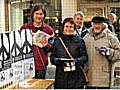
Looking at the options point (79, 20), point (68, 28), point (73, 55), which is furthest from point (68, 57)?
point (79, 20)

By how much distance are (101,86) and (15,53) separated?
26.4 inches

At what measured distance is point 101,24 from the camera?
7.20 ft

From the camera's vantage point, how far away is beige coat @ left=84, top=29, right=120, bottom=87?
2.22 m

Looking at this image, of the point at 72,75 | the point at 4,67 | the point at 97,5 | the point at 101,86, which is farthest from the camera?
the point at 97,5

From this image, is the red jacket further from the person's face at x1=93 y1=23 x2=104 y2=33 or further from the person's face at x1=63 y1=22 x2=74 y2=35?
the person's face at x1=93 y1=23 x2=104 y2=33

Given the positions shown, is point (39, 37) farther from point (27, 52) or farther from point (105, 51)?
point (105, 51)

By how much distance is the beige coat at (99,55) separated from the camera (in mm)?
2219

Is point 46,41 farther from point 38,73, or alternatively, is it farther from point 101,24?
point 101,24

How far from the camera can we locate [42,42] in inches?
90.4

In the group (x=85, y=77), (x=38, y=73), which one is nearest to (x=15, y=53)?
(x=38, y=73)

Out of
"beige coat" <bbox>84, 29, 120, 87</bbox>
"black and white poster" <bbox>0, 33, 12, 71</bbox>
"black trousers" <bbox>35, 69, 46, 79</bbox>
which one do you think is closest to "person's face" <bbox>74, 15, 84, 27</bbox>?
"beige coat" <bbox>84, 29, 120, 87</bbox>

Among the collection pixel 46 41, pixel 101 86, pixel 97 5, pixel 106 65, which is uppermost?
pixel 97 5

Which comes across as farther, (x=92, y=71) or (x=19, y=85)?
(x=92, y=71)

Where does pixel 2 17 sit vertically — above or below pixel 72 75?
above
